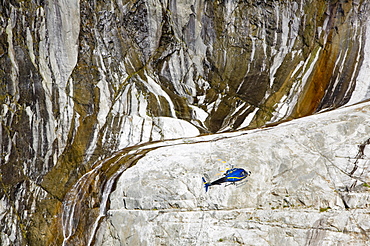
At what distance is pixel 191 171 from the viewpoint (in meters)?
8.22

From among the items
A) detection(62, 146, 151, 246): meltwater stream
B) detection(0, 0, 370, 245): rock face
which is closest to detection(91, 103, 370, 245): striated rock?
detection(62, 146, 151, 246): meltwater stream

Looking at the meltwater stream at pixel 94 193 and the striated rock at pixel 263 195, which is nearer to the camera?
the striated rock at pixel 263 195

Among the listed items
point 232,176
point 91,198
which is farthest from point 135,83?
point 232,176

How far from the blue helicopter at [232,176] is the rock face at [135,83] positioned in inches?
28.5

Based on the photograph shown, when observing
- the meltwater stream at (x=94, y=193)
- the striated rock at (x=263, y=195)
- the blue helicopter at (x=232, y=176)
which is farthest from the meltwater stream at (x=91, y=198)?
the blue helicopter at (x=232, y=176)

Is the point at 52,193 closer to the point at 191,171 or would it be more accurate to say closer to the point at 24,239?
the point at 24,239

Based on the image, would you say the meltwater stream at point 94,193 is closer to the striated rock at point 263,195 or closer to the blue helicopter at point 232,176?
the striated rock at point 263,195

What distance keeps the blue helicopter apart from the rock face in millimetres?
725

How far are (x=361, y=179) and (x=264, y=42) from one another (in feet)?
15.7

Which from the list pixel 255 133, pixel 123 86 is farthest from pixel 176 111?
pixel 255 133

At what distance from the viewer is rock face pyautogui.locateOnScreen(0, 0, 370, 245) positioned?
9.32 m

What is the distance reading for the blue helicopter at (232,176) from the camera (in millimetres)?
7840

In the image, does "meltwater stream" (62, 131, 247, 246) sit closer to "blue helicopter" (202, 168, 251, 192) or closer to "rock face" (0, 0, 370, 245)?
"rock face" (0, 0, 370, 245)

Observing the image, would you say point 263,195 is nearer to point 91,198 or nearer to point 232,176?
point 232,176
